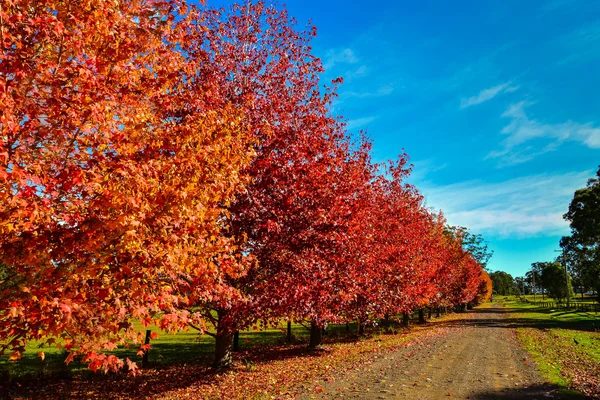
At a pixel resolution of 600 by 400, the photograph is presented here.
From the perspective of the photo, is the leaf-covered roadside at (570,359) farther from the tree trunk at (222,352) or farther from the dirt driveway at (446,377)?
the tree trunk at (222,352)

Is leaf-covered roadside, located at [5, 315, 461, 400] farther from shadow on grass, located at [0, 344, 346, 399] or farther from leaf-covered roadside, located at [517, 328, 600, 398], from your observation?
leaf-covered roadside, located at [517, 328, 600, 398]

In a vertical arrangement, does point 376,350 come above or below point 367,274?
below

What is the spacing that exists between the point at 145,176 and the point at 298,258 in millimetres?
8744

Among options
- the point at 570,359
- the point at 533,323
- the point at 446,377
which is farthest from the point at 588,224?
the point at 446,377

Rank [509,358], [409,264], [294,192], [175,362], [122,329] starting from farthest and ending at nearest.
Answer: [409,264], [175,362], [509,358], [294,192], [122,329]

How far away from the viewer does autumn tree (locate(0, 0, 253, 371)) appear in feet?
16.5

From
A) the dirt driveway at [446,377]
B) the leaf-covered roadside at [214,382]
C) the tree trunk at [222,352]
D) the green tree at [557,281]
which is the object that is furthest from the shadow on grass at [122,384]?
the green tree at [557,281]

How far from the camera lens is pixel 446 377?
13.6 metres

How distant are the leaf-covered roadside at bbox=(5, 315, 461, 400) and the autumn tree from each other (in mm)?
7089

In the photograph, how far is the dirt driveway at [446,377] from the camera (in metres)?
11.4

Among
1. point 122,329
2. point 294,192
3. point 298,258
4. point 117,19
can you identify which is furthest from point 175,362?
point 117,19

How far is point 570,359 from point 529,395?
925cm

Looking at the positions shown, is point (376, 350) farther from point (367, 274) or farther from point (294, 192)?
point (294, 192)

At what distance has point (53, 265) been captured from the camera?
5.62 metres
